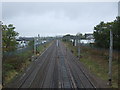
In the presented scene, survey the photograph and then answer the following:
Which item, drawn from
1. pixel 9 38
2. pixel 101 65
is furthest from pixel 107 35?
pixel 9 38

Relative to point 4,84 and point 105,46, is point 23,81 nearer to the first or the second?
point 4,84

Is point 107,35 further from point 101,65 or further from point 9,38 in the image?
point 9,38

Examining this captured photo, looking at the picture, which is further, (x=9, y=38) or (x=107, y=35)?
(x=107, y=35)

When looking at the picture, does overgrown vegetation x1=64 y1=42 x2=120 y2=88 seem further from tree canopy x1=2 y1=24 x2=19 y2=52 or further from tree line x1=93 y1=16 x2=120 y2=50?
tree canopy x1=2 y1=24 x2=19 y2=52

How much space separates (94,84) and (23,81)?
26.3 ft

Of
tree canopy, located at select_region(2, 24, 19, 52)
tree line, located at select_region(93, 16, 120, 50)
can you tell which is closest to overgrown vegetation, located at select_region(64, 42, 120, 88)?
tree line, located at select_region(93, 16, 120, 50)

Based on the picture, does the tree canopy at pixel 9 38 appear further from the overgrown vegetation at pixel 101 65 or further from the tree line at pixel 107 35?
the tree line at pixel 107 35

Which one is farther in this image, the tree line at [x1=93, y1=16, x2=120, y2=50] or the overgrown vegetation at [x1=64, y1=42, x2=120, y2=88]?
the tree line at [x1=93, y1=16, x2=120, y2=50]

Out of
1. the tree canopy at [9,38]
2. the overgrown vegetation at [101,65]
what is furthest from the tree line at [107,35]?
the tree canopy at [9,38]

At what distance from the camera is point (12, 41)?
4291cm

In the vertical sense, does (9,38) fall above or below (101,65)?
above

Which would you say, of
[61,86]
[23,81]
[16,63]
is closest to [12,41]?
[16,63]

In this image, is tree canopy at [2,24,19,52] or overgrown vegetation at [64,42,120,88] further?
tree canopy at [2,24,19,52]

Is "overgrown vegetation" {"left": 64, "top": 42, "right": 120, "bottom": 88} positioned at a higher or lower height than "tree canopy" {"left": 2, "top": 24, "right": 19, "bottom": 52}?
lower
